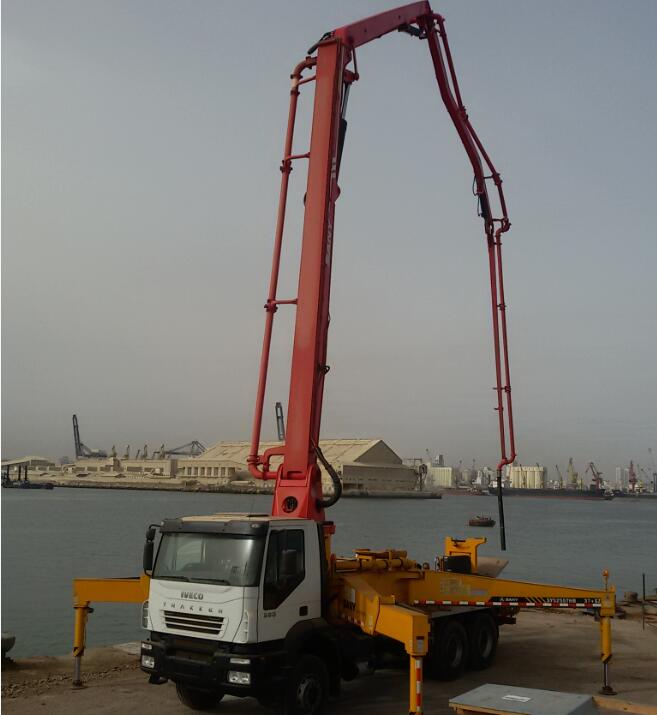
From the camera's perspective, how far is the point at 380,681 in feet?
35.2

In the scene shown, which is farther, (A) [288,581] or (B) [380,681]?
(B) [380,681]

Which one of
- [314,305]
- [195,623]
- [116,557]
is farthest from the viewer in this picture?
[116,557]

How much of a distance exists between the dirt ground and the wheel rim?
0.86 meters

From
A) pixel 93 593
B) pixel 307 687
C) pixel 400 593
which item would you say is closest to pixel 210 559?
pixel 307 687

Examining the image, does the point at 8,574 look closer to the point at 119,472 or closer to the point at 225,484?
the point at 225,484

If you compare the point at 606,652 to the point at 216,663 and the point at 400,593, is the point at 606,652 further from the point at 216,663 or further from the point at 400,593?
the point at 216,663

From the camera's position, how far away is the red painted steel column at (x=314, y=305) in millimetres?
10102

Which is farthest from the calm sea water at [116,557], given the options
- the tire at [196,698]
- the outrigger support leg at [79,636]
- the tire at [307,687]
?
the tire at [307,687]

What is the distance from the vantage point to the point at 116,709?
9188 mm

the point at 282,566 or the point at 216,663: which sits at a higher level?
the point at 282,566

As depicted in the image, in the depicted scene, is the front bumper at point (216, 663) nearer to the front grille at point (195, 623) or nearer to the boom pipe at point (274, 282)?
the front grille at point (195, 623)

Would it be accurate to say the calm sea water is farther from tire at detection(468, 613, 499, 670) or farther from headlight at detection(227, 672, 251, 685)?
headlight at detection(227, 672, 251, 685)

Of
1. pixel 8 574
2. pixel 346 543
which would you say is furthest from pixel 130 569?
pixel 346 543

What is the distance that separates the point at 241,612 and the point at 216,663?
1.93ft
